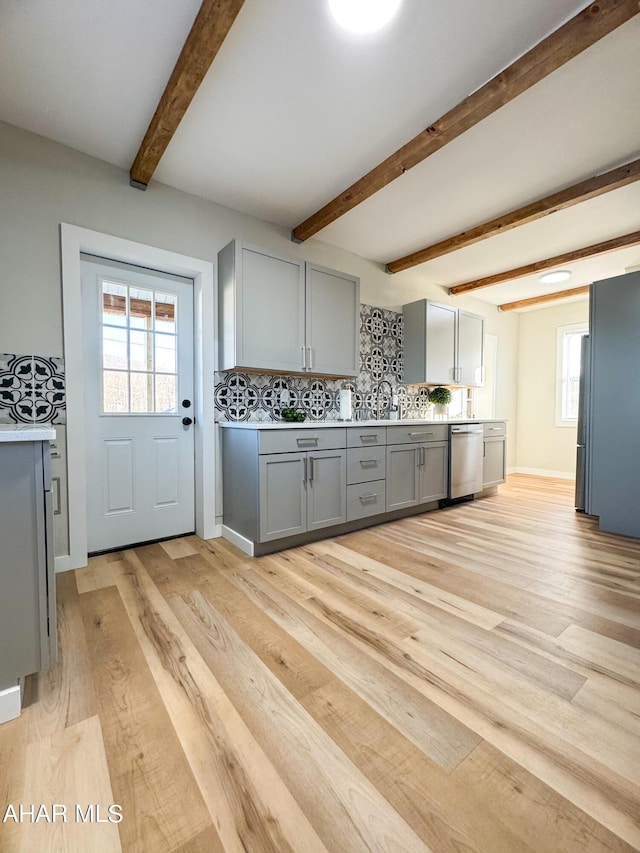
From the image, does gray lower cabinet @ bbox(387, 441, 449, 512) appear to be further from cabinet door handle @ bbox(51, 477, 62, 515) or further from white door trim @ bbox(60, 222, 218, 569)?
cabinet door handle @ bbox(51, 477, 62, 515)

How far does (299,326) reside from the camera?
2887 millimetres

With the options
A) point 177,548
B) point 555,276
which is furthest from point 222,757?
point 555,276

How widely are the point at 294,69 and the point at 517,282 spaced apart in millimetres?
3831

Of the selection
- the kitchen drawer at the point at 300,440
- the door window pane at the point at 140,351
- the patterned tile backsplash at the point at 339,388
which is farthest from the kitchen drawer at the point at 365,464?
the door window pane at the point at 140,351

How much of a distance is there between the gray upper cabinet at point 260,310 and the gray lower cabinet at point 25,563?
5.19 feet

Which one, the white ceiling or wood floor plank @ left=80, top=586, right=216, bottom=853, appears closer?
wood floor plank @ left=80, top=586, right=216, bottom=853

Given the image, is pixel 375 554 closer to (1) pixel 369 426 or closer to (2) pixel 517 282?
(1) pixel 369 426

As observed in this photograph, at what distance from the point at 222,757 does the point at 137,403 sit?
2.14 metres

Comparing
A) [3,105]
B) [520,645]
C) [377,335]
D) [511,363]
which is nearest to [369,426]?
[377,335]

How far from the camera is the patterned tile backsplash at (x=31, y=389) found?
2016mm

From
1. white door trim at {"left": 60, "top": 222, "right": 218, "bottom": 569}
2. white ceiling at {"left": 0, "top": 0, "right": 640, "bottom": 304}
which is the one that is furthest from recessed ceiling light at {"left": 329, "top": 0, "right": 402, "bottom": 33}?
white door trim at {"left": 60, "top": 222, "right": 218, "bottom": 569}

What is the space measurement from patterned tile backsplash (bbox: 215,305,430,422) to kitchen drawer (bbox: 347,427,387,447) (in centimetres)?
62

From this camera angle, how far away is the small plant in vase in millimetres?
4414

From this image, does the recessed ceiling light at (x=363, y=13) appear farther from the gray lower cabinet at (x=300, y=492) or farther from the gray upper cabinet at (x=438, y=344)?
the gray upper cabinet at (x=438, y=344)
